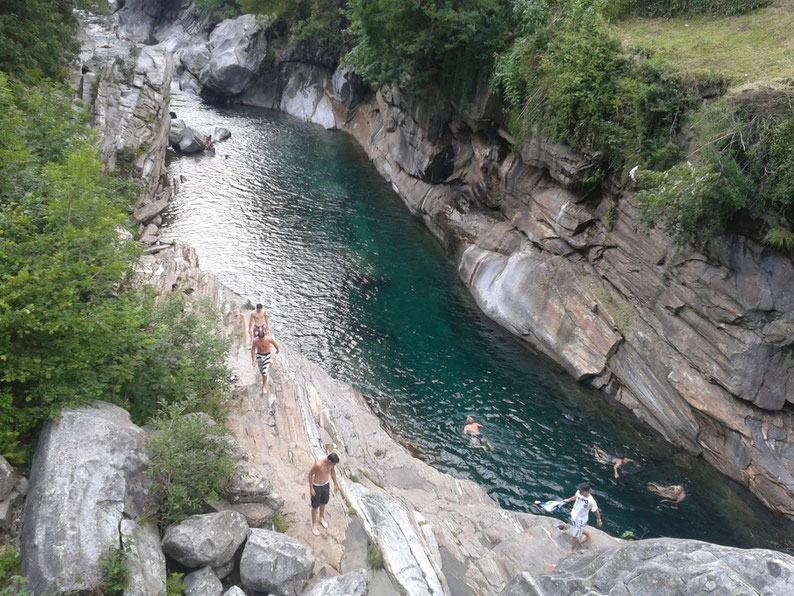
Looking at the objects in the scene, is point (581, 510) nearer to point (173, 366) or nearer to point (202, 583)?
point (202, 583)

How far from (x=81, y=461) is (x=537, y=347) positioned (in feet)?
Answer: 55.7

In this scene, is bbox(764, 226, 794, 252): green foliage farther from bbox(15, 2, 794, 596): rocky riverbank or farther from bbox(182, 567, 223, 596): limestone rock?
bbox(182, 567, 223, 596): limestone rock

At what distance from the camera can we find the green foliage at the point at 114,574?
6547mm

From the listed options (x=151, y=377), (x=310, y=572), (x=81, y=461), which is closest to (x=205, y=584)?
(x=310, y=572)

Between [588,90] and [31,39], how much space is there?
21008 millimetres

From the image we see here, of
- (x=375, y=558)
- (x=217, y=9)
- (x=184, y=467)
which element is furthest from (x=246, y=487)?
(x=217, y=9)

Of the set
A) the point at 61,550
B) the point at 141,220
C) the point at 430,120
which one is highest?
the point at 430,120

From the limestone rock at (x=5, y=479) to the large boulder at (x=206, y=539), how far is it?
2081mm

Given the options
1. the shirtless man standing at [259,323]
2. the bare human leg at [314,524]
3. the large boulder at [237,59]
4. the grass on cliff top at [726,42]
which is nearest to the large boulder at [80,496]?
the bare human leg at [314,524]

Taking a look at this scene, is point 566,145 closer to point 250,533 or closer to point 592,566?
point 592,566

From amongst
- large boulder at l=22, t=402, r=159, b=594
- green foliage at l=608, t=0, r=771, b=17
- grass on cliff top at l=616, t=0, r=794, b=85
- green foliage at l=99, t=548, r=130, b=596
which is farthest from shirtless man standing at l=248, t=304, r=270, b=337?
green foliage at l=608, t=0, r=771, b=17

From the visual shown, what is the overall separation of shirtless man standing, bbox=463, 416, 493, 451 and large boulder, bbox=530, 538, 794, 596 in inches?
289

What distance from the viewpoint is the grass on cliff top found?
53.4 feet

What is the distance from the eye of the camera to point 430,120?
31.1 metres
